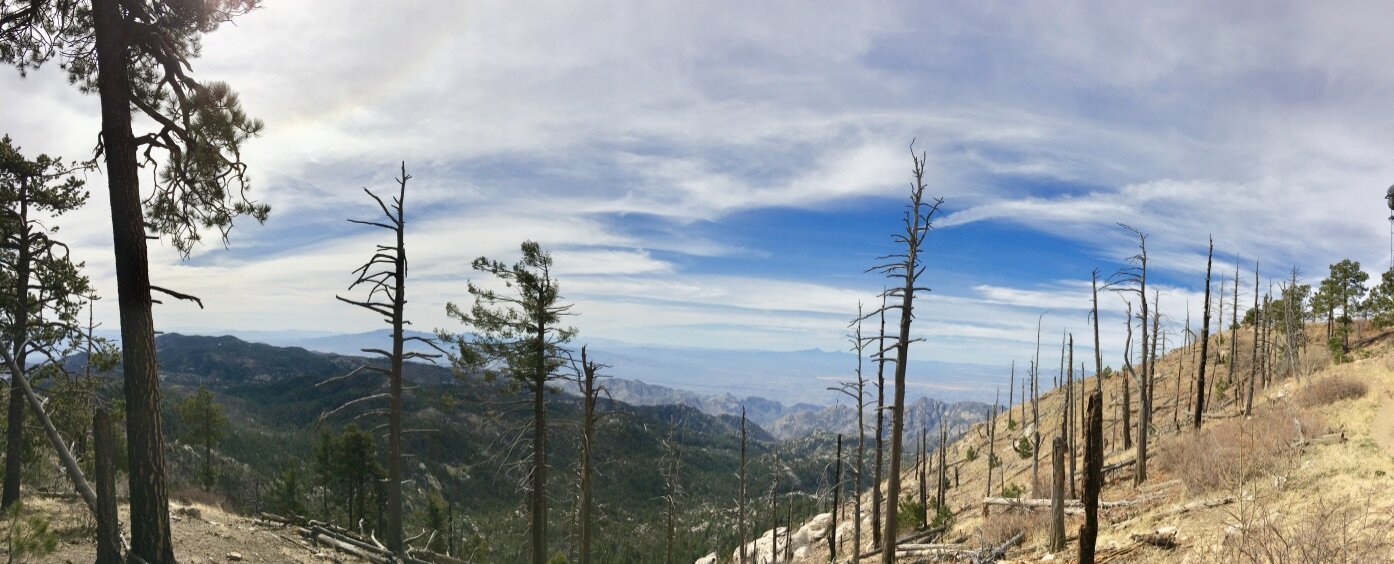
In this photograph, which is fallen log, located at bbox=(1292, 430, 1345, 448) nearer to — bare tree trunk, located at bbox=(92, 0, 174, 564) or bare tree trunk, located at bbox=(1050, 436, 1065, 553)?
bare tree trunk, located at bbox=(1050, 436, 1065, 553)

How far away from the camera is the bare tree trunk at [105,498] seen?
27.3 feet

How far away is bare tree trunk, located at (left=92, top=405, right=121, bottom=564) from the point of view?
834 cm

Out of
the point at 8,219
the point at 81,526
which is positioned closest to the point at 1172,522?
the point at 81,526

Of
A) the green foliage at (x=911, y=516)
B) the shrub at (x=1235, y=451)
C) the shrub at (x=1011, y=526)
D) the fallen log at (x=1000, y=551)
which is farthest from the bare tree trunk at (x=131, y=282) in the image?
the green foliage at (x=911, y=516)

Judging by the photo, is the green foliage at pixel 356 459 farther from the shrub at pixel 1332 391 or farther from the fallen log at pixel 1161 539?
the shrub at pixel 1332 391

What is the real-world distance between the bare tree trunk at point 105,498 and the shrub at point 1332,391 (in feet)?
→ 121

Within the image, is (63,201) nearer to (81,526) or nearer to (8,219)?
(8,219)

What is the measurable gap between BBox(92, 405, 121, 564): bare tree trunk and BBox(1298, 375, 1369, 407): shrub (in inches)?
1446

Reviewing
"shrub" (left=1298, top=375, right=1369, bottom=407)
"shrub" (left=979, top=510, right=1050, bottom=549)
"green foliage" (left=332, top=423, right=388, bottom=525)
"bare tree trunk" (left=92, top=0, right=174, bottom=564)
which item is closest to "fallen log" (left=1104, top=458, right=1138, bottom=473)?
"shrub" (left=979, top=510, right=1050, bottom=549)

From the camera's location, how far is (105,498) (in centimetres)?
848

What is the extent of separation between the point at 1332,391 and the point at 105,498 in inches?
1480

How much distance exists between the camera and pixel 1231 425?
2217 cm

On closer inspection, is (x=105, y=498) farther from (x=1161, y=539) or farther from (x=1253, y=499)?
(x=1253, y=499)

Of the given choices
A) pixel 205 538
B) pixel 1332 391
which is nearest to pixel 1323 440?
pixel 1332 391
